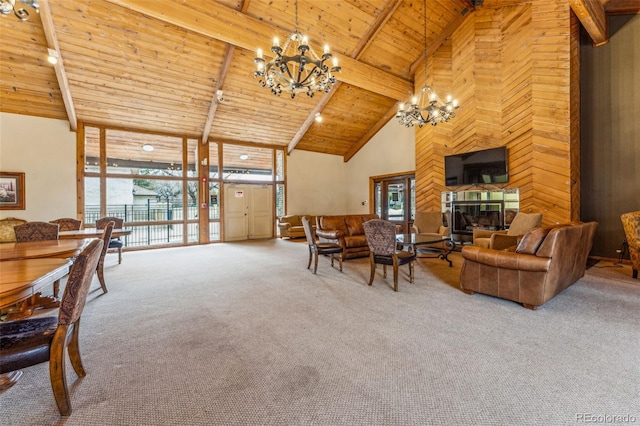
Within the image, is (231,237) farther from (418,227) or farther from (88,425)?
(88,425)

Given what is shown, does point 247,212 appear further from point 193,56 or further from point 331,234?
point 193,56

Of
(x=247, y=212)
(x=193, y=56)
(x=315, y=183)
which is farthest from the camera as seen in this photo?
(x=315, y=183)

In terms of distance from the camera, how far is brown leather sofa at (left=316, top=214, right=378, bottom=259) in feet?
18.1

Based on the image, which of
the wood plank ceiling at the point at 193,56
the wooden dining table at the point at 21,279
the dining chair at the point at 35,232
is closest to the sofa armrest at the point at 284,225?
the wood plank ceiling at the point at 193,56

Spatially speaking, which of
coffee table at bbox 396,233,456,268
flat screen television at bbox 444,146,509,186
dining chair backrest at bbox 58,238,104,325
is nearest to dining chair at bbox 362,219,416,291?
coffee table at bbox 396,233,456,268

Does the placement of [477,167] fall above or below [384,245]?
above

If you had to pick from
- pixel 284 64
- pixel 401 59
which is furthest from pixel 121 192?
pixel 401 59

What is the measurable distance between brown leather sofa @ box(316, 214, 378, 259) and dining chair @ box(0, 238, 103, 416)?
13.9 feet

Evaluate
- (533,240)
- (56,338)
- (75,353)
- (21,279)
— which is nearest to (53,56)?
(21,279)

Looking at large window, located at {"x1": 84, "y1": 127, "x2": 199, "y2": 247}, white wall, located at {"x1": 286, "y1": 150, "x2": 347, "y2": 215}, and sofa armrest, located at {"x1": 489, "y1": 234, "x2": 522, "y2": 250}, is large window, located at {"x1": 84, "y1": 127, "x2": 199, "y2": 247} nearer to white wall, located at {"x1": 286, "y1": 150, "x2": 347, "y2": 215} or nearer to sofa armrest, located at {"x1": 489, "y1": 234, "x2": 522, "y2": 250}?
white wall, located at {"x1": 286, "y1": 150, "x2": 347, "y2": 215}

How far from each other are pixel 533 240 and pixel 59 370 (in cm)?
405

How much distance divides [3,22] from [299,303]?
6.85 meters

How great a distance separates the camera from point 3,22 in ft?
15.4

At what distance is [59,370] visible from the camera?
1.49 m
